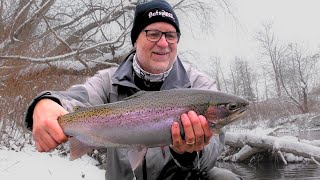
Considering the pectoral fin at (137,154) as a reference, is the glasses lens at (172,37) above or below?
above

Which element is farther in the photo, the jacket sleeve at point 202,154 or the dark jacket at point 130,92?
the dark jacket at point 130,92

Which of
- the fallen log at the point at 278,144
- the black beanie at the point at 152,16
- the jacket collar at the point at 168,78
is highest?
the black beanie at the point at 152,16

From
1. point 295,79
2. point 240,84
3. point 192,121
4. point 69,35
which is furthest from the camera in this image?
point 240,84

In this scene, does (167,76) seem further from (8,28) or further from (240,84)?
(240,84)

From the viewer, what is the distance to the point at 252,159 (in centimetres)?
1224

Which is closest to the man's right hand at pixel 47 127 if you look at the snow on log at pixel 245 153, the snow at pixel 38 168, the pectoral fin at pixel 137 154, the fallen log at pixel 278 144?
the pectoral fin at pixel 137 154

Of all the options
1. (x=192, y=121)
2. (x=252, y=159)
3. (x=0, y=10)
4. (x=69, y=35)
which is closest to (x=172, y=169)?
(x=192, y=121)

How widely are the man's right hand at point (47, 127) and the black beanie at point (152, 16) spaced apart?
1075 mm

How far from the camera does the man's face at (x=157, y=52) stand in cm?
269

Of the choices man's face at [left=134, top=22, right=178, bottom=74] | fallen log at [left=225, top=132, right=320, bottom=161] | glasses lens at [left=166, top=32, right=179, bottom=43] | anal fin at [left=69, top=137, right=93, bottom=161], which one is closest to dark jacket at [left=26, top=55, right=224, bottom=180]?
man's face at [left=134, top=22, right=178, bottom=74]

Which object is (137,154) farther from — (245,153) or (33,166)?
(245,153)

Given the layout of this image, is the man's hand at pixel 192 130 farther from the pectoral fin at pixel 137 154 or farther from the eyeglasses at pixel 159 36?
the eyeglasses at pixel 159 36

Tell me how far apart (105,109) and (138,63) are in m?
0.93

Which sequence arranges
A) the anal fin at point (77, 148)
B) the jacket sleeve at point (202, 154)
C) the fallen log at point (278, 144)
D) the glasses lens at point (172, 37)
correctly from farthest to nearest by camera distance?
1. the fallen log at point (278, 144)
2. the glasses lens at point (172, 37)
3. the jacket sleeve at point (202, 154)
4. the anal fin at point (77, 148)
